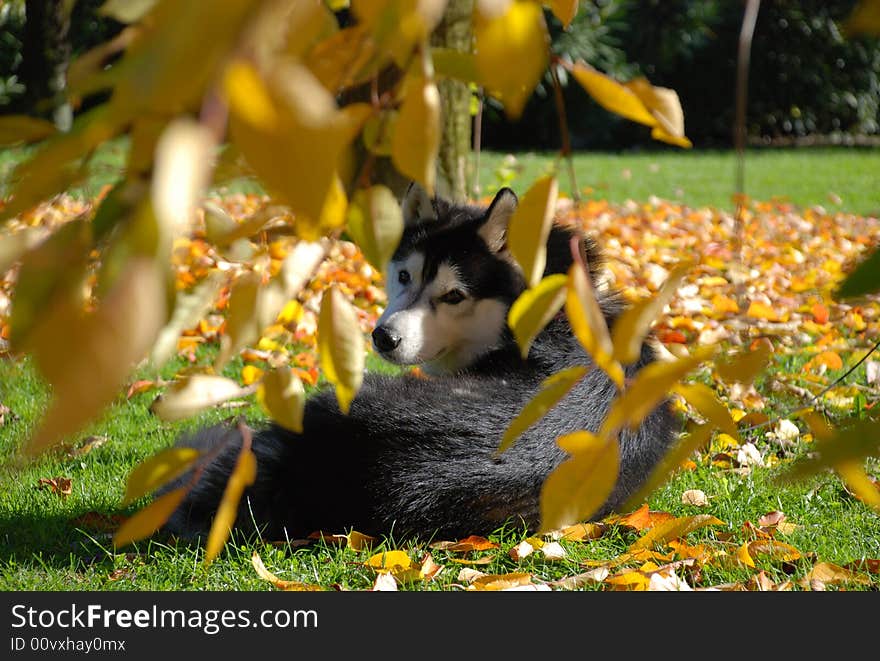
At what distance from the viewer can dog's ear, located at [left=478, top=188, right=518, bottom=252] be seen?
112 inches

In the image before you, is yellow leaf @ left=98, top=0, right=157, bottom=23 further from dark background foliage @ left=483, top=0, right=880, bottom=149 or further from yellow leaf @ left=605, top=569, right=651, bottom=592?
dark background foliage @ left=483, top=0, right=880, bottom=149

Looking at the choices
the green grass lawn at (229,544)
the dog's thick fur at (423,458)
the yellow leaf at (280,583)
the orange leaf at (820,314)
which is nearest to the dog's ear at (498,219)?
the dog's thick fur at (423,458)

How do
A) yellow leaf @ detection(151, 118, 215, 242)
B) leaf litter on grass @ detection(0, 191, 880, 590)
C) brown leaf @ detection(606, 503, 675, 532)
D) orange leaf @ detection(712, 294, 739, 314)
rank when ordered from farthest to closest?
orange leaf @ detection(712, 294, 739, 314), brown leaf @ detection(606, 503, 675, 532), leaf litter on grass @ detection(0, 191, 880, 590), yellow leaf @ detection(151, 118, 215, 242)

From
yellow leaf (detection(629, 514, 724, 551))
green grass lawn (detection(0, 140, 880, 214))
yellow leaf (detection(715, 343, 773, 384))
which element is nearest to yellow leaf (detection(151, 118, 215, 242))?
yellow leaf (detection(715, 343, 773, 384))

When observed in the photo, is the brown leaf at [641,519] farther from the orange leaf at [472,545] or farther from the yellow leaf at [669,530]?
Answer: the orange leaf at [472,545]

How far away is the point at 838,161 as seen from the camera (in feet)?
46.9

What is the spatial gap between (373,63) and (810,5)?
685 inches

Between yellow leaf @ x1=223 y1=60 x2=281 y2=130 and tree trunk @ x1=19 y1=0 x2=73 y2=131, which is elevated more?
yellow leaf @ x1=223 y1=60 x2=281 y2=130

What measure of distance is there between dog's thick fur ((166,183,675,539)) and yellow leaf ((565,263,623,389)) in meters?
1.52

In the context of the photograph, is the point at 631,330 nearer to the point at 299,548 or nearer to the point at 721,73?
the point at 299,548

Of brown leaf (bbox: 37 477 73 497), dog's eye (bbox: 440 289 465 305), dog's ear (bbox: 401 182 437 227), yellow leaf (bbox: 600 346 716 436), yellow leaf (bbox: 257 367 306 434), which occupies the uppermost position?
yellow leaf (bbox: 600 346 716 436)

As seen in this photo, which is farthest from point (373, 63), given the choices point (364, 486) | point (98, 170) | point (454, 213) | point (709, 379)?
point (709, 379)

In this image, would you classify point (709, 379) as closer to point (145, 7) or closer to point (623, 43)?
point (145, 7)

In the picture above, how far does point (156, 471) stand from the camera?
37.1 inches
